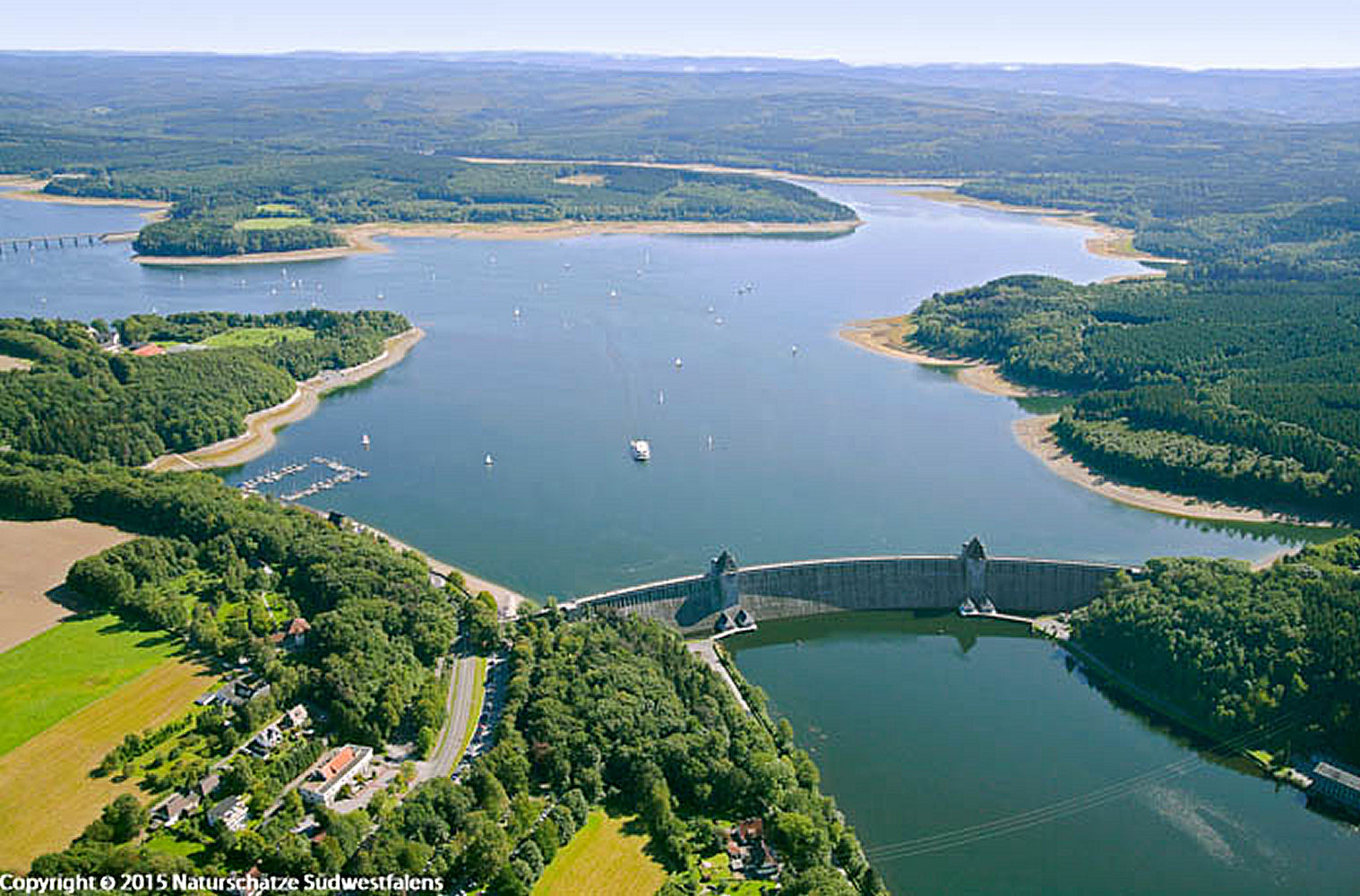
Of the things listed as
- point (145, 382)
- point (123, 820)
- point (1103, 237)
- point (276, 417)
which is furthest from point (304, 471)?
point (1103, 237)

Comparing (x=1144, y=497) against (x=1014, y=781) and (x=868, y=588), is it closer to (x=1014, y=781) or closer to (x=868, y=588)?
(x=868, y=588)

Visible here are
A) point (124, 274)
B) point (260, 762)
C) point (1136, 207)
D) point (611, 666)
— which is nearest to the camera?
point (260, 762)

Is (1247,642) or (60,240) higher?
(1247,642)

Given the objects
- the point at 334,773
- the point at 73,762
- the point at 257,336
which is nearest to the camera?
the point at 334,773

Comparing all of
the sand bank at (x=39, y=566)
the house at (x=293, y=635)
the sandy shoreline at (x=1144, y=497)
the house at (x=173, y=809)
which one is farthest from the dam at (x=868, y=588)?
the sand bank at (x=39, y=566)

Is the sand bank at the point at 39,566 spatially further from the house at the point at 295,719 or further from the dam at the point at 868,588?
the dam at the point at 868,588

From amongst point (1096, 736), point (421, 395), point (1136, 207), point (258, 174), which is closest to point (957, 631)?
point (1096, 736)

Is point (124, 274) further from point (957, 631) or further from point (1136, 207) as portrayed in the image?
point (1136, 207)

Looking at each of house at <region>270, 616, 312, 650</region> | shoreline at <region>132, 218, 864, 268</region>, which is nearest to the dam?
house at <region>270, 616, 312, 650</region>
